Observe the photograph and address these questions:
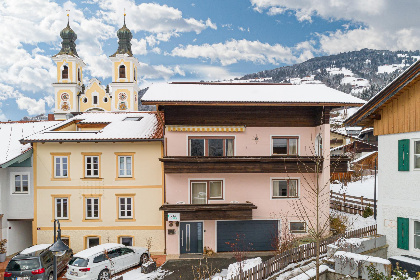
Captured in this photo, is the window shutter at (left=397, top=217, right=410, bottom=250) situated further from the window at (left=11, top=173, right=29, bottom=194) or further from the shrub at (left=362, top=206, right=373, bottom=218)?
the window at (left=11, top=173, right=29, bottom=194)

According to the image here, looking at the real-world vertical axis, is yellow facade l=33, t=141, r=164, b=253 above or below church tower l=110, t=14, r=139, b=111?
below

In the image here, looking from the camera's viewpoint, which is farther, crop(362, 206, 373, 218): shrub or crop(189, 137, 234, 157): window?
crop(362, 206, 373, 218): shrub

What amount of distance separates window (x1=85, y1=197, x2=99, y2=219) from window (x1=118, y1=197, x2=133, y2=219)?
64.1 inches

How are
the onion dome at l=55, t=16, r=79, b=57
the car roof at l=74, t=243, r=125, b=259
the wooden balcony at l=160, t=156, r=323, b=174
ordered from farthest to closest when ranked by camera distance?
the onion dome at l=55, t=16, r=79, b=57, the wooden balcony at l=160, t=156, r=323, b=174, the car roof at l=74, t=243, r=125, b=259

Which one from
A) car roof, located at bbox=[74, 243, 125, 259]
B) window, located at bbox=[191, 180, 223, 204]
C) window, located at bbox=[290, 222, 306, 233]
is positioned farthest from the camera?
window, located at bbox=[290, 222, 306, 233]

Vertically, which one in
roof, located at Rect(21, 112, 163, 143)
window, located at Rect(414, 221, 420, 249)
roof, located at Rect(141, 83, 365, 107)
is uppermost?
roof, located at Rect(141, 83, 365, 107)

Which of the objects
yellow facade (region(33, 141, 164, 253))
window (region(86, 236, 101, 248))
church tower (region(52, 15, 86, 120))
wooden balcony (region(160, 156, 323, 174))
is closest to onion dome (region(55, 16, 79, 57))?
church tower (region(52, 15, 86, 120))

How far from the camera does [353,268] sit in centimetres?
1088

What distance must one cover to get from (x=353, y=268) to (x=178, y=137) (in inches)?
479

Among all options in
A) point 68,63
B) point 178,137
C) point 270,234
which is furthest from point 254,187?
point 68,63

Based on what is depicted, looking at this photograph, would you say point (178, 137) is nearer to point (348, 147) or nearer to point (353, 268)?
point (353, 268)

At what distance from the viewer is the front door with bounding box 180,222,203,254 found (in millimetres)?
19219

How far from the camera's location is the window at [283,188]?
63.7 ft

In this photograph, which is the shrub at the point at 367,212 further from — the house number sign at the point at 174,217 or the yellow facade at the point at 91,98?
the yellow facade at the point at 91,98
